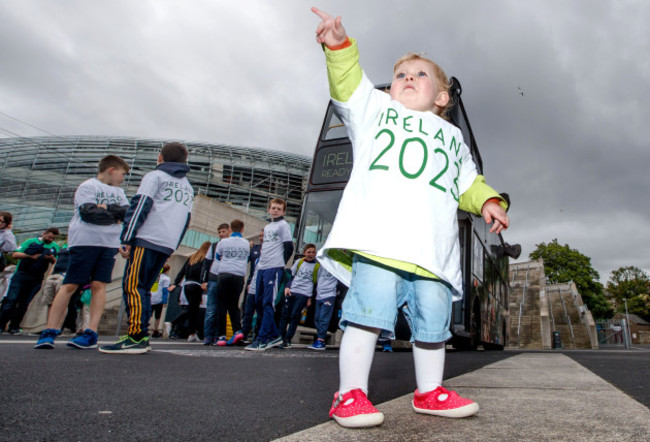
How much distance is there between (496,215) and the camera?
199 centimetres

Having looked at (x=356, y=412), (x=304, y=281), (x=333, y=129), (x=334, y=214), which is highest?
(x=333, y=129)

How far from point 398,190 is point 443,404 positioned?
30.9 inches

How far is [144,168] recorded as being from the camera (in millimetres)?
53062

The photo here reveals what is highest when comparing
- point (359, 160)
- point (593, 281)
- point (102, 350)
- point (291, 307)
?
point (593, 281)

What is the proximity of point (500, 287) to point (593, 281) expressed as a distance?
51197 millimetres

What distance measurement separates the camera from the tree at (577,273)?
172 feet

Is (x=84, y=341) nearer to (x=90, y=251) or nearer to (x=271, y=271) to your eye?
(x=90, y=251)

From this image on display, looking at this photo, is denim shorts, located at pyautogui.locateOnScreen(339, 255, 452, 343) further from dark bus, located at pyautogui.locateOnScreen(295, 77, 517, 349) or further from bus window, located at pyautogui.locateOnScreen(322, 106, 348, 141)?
bus window, located at pyautogui.locateOnScreen(322, 106, 348, 141)

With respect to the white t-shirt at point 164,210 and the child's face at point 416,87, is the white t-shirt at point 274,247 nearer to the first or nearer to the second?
the white t-shirt at point 164,210

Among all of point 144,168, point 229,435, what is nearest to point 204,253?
point 229,435

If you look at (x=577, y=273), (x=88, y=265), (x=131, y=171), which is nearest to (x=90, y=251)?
(x=88, y=265)

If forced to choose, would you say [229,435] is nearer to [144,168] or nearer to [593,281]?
[144,168]

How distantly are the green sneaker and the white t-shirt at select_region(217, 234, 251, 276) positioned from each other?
105 inches

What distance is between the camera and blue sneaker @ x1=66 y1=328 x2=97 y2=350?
3.98 m
